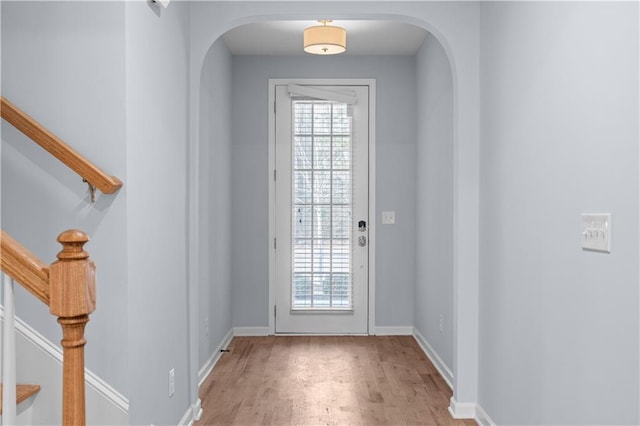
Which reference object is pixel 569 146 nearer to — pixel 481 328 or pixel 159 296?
pixel 481 328

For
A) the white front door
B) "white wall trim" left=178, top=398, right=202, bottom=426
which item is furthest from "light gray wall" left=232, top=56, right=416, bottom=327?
"white wall trim" left=178, top=398, right=202, bottom=426

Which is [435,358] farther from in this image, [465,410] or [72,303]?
[72,303]

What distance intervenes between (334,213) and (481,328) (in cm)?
254

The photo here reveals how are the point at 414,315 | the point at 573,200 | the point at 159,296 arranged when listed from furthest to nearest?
1. the point at 414,315
2. the point at 159,296
3. the point at 573,200

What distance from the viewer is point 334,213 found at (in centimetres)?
556

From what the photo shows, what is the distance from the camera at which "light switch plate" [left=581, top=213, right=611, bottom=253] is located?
5.87 ft

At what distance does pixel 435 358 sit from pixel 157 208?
2725 mm

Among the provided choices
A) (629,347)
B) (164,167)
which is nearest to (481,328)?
(629,347)

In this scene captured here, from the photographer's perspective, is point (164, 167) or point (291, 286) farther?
point (291, 286)

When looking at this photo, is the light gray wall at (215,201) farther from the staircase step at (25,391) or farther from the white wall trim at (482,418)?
the staircase step at (25,391)

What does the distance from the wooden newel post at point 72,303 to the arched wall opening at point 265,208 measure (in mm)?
1868

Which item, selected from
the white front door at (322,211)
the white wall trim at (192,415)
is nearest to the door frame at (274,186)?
→ the white front door at (322,211)

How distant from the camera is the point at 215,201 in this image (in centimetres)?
464

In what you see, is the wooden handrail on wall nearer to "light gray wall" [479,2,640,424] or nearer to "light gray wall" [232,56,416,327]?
"light gray wall" [479,2,640,424]
